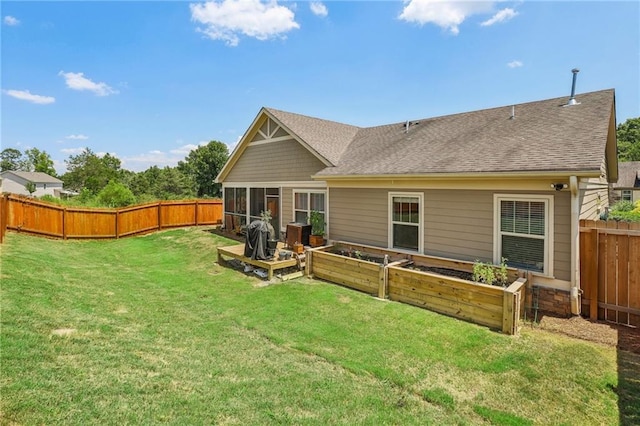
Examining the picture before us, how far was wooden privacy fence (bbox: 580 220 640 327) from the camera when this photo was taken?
5516 millimetres

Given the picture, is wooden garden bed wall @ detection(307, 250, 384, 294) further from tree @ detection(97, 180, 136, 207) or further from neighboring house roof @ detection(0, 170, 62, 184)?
neighboring house roof @ detection(0, 170, 62, 184)

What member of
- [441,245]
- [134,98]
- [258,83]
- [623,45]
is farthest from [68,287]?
[134,98]

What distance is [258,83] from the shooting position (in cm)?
1667

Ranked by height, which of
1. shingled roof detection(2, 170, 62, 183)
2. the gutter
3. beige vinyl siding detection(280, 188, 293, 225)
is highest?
shingled roof detection(2, 170, 62, 183)

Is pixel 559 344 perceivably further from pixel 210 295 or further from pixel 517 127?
pixel 210 295

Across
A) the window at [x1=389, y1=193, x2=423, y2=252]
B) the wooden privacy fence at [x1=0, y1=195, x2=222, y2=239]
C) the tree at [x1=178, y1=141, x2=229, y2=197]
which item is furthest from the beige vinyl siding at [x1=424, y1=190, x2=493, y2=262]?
the tree at [x1=178, y1=141, x2=229, y2=197]

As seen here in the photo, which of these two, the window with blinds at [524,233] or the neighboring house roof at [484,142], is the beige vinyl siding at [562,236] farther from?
the neighboring house roof at [484,142]

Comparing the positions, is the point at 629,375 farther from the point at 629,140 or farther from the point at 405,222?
the point at 629,140

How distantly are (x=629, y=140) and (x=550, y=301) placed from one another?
6743 centimetres

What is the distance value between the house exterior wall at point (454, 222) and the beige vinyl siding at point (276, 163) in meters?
2.54

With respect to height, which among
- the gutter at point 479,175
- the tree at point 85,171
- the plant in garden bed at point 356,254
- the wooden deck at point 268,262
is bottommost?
the wooden deck at point 268,262

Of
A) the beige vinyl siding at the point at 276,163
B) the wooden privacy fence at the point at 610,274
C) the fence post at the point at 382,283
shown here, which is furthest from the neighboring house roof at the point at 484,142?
the fence post at the point at 382,283

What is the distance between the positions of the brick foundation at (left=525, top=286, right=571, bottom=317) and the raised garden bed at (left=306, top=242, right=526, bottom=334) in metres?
0.41

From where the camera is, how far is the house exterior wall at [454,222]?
606cm
